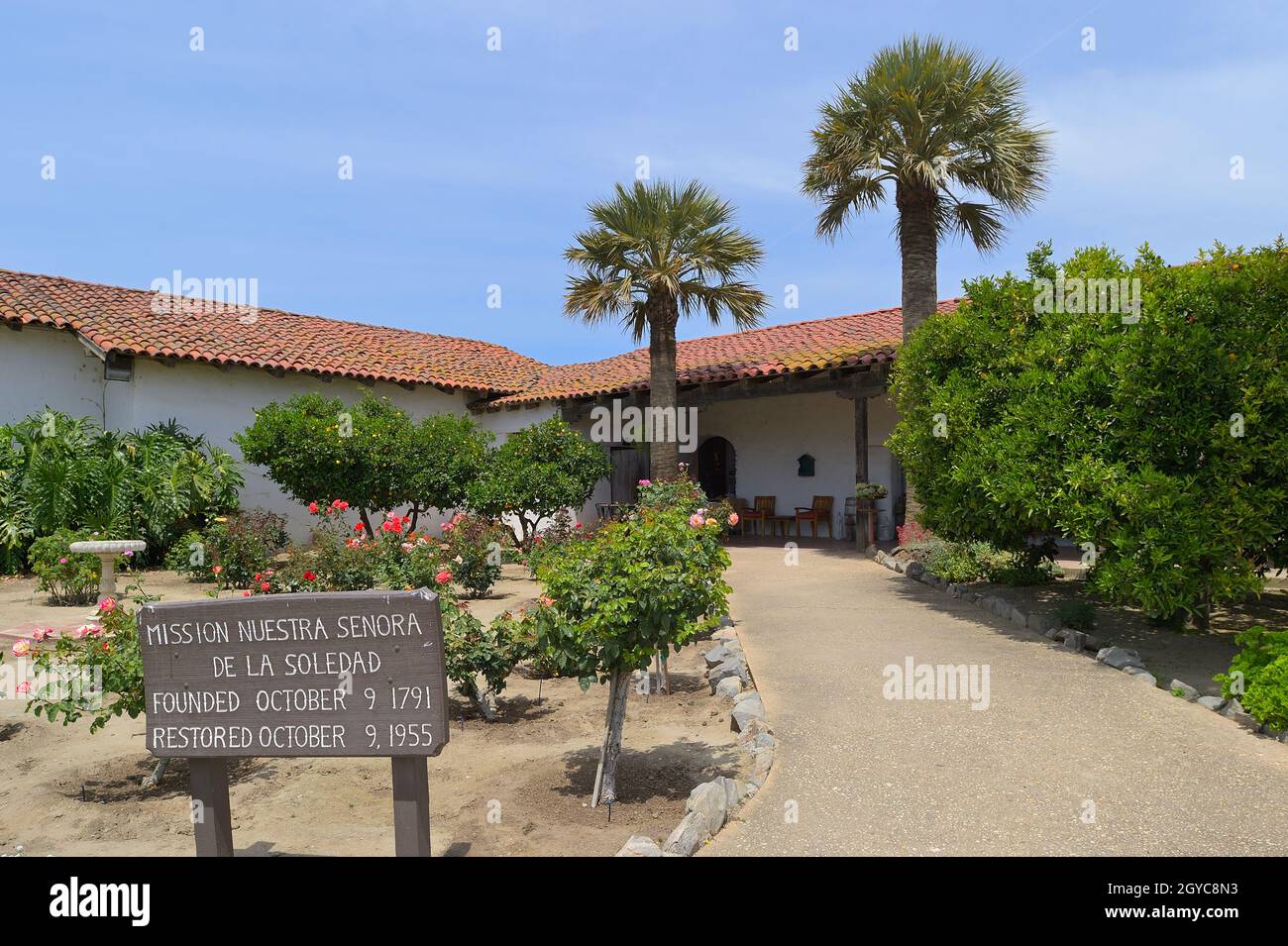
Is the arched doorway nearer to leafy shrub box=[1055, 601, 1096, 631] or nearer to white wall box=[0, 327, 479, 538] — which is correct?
white wall box=[0, 327, 479, 538]

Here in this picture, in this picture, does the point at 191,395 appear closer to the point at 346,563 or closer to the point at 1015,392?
the point at 346,563

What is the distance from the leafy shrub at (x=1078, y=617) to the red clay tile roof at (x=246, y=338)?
14424 millimetres

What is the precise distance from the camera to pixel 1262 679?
532cm

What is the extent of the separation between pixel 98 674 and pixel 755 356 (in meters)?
13.8

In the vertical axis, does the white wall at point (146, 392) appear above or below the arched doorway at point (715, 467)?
above

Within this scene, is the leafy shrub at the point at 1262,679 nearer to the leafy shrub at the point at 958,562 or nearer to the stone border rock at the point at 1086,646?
the stone border rock at the point at 1086,646

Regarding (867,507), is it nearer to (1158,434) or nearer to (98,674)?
(1158,434)

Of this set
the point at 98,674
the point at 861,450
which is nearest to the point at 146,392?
the point at 98,674

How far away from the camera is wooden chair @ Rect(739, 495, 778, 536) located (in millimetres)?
18302

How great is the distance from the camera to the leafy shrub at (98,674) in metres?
4.93

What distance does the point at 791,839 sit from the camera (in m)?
3.90

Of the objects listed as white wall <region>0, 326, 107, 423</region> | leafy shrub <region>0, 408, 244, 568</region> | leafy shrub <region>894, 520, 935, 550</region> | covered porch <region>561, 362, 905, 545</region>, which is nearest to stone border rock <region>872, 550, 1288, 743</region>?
leafy shrub <region>894, 520, 935, 550</region>

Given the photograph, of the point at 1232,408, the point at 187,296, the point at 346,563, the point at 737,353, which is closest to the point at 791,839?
the point at 1232,408

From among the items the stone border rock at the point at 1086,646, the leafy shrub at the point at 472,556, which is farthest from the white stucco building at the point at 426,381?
the leafy shrub at the point at 472,556
